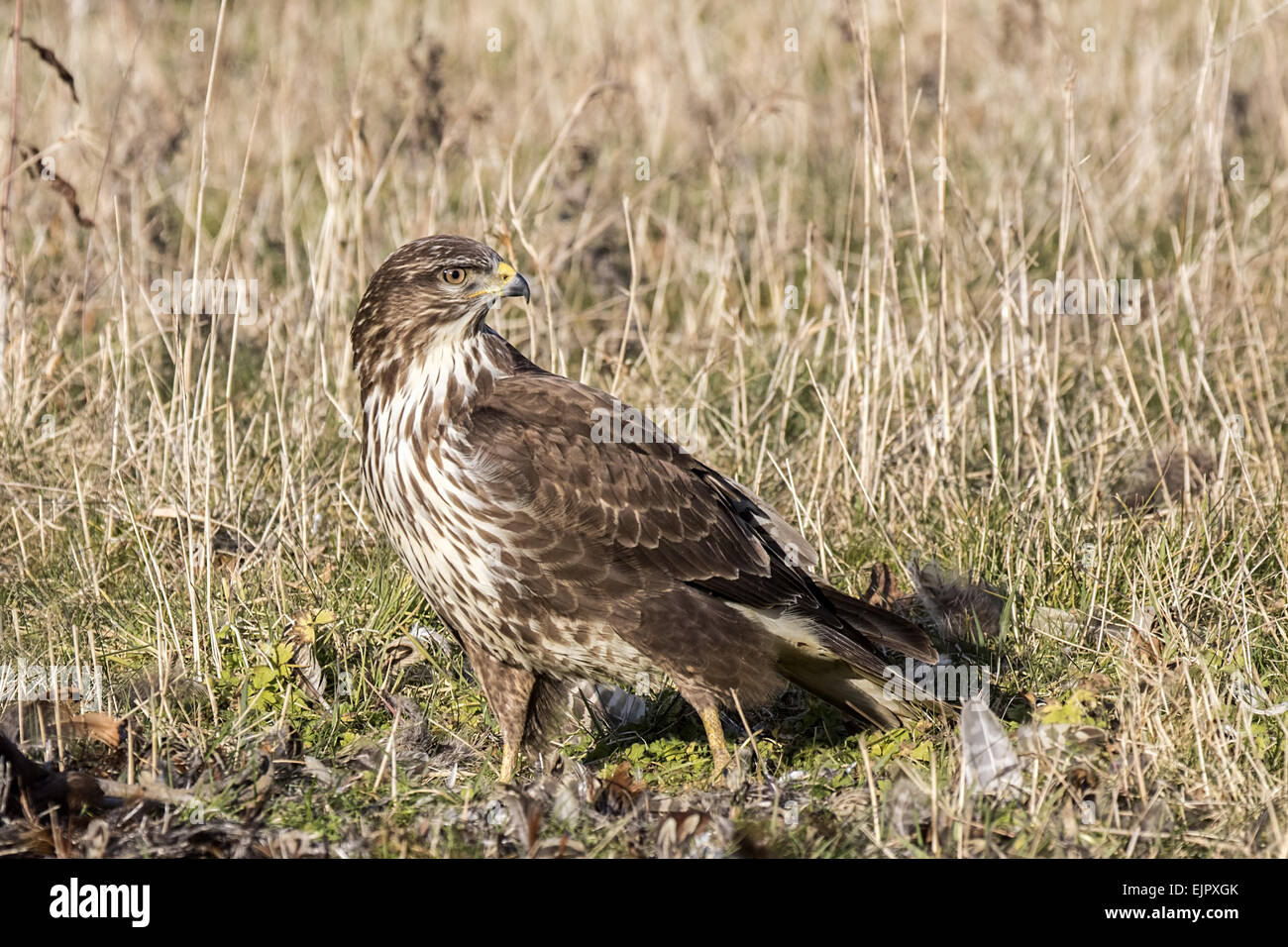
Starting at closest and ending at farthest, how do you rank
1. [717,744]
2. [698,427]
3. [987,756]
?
[987,756] < [717,744] < [698,427]

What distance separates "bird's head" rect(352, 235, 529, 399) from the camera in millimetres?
4289

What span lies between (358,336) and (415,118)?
9.78ft

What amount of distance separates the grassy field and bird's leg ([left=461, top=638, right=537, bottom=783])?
0.12 meters

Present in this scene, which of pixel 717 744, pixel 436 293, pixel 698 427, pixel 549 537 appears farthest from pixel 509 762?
pixel 698 427

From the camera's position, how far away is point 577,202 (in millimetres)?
7195

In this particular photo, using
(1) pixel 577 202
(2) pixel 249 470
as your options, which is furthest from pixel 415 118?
(2) pixel 249 470

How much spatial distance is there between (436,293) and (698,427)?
200cm

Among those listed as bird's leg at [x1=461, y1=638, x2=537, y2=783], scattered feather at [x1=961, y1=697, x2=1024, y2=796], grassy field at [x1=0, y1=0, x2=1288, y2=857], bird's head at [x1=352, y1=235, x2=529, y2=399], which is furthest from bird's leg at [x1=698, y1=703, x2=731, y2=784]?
bird's head at [x1=352, y1=235, x2=529, y2=399]

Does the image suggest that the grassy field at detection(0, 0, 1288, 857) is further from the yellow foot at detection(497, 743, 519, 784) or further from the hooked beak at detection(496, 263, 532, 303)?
the hooked beak at detection(496, 263, 532, 303)

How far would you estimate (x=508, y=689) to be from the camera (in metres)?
4.50

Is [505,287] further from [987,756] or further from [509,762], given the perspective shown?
[987,756]

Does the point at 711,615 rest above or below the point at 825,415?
below

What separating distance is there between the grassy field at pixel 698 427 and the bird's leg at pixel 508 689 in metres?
0.12
